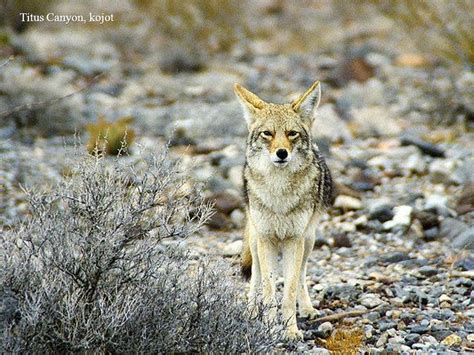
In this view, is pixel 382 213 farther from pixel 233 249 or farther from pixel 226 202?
pixel 233 249

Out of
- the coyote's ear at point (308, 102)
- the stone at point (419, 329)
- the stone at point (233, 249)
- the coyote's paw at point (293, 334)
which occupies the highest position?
the coyote's ear at point (308, 102)

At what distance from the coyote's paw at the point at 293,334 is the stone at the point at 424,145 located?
6067 mm

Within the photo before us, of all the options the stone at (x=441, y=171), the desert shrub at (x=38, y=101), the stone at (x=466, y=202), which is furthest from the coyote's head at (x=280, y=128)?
the desert shrub at (x=38, y=101)

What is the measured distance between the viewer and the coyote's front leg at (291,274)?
6325 mm

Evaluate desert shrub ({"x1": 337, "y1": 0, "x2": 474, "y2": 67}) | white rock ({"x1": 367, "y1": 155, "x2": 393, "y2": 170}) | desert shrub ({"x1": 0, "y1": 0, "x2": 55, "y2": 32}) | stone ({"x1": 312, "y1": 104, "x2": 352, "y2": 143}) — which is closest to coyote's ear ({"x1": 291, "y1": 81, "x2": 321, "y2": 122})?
white rock ({"x1": 367, "y1": 155, "x2": 393, "y2": 170})

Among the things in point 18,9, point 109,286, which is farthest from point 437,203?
point 18,9

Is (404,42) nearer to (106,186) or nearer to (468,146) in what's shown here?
(468,146)

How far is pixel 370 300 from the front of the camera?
6918 mm

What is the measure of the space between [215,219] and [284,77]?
8.70m

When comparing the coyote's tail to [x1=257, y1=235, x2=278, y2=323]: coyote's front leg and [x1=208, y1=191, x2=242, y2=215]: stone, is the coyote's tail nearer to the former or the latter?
[x1=257, y1=235, x2=278, y2=323]: coyote's front leg

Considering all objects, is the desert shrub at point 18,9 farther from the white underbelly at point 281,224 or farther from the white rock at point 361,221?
the white underbelly at point 281,224

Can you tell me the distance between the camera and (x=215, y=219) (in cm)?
952

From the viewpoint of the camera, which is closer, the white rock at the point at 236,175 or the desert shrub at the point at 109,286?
the desert shrub at the point at 109,286

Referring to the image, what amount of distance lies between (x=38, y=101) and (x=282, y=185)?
8.16 meters
